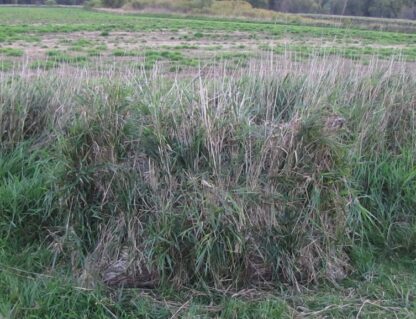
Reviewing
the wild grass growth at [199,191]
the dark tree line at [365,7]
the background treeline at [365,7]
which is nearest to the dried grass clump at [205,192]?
the wild grass growth at [199,191]

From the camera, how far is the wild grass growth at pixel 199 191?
4.12 m

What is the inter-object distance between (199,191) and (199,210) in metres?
0.15

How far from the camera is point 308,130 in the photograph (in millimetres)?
4531

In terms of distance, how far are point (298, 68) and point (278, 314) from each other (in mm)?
3141

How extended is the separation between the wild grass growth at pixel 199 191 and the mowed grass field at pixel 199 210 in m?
0.01

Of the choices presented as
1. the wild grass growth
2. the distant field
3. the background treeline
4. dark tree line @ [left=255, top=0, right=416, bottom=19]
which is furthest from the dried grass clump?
dark tree line @ [left=255, top=0, right=416, bottom=19]

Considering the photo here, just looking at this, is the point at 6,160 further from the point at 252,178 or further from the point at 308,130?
the point at 308,130

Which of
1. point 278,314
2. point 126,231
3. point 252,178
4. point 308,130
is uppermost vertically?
point 308,130

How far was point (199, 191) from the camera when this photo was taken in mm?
4203

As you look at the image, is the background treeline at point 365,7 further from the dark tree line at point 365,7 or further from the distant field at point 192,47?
the distant field at point 192,47

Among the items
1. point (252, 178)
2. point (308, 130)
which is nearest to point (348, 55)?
point (308, 130)

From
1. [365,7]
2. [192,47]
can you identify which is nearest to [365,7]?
[365,7]

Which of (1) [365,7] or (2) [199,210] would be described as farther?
(1) [365,7]

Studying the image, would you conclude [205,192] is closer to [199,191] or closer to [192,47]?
[199,191]
